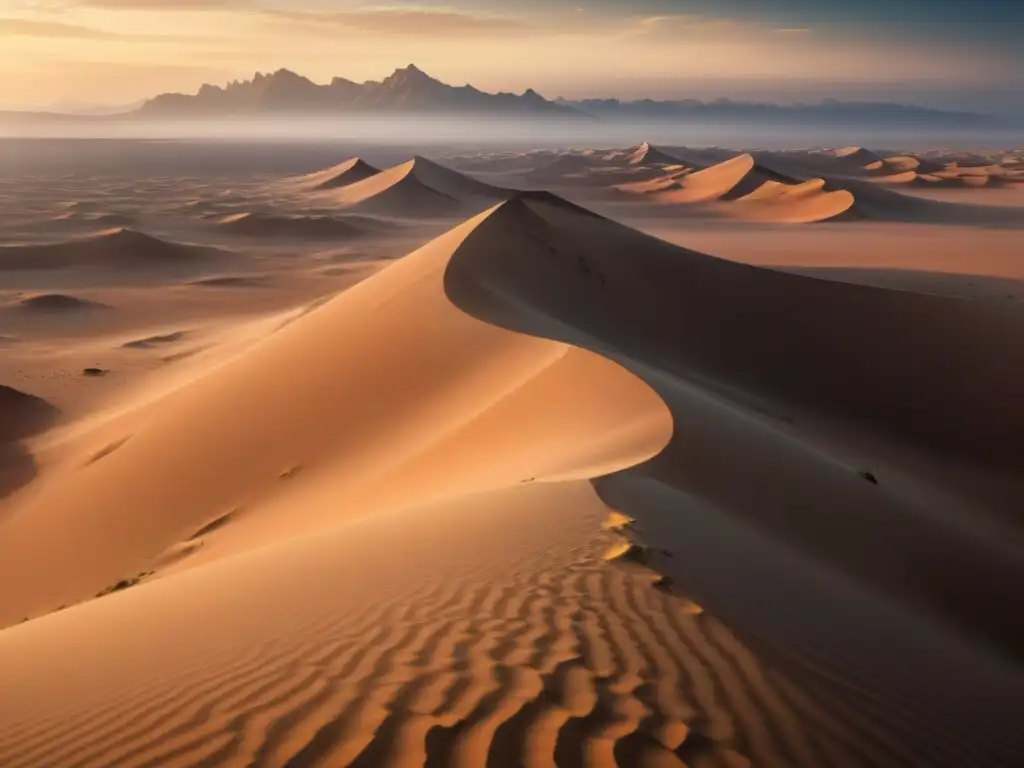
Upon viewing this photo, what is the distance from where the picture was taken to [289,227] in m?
51.6

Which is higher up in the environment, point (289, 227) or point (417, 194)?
Result: point (289, 227)

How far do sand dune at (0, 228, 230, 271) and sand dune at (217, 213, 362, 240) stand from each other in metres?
8.54

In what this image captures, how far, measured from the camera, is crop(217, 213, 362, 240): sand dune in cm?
5034

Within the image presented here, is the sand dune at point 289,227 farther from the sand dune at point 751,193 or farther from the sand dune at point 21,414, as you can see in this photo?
the sand dune at point 21,414

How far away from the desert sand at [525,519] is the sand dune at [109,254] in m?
12.3

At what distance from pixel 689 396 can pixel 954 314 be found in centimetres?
1068

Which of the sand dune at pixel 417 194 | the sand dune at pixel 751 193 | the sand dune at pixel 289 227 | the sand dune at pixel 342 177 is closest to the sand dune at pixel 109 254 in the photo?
the sand dune at pixel 289 227

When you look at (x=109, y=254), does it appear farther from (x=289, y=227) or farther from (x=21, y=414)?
(x=21, y=414)

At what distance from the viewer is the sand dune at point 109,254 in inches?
1506

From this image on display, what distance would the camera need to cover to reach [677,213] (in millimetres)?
64062

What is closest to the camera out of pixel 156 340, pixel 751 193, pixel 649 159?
pixel 156 340

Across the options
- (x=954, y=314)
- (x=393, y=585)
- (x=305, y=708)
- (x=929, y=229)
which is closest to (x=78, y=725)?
(x=305, y=708)

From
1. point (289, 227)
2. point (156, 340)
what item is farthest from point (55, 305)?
point (289, 227)

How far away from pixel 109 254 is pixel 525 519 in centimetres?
3974
